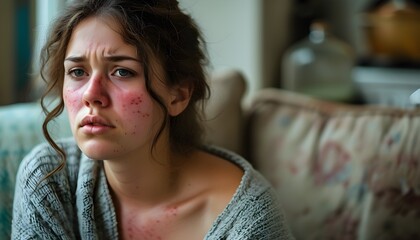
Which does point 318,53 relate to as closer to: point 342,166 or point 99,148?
point 342,166

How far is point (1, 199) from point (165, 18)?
57 centimetres

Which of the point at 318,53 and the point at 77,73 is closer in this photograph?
the point at 77,73

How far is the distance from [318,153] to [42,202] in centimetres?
71

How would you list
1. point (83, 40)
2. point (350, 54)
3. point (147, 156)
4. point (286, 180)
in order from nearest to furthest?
point (83, 40), point (147, 156), point (286, 180), point (350, 54)

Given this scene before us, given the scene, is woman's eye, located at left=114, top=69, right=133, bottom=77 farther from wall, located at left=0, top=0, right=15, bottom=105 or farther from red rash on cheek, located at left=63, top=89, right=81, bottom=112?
wall, located at left=0, top=0, right=15, bottom=105

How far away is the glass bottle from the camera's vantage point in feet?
8.89

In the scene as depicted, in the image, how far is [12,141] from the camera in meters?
1.48

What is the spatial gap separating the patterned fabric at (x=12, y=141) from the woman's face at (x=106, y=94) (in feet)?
1.10

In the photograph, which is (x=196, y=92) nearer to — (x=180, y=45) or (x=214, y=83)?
(x=180, y=45)

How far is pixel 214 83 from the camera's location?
65.7 inches

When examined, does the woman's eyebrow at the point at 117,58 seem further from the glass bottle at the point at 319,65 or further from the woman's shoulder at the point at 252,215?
the glass bottle at the point at 319,65

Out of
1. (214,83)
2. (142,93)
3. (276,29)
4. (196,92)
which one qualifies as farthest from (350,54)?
(142,93)

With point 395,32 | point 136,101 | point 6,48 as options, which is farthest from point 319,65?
point 136,101

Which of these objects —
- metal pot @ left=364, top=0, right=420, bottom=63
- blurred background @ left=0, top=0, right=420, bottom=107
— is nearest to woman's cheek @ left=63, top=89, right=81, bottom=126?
blurred background @ left=0, top=0, right=420, bottom=107
